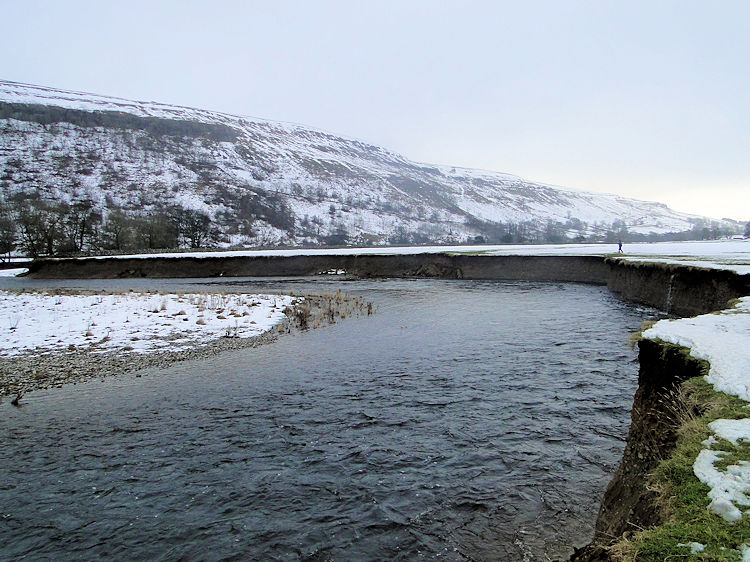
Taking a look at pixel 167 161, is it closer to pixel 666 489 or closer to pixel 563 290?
pixel 563 290

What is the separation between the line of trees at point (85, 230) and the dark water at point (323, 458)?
3341 inches

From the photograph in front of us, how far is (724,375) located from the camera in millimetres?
6609

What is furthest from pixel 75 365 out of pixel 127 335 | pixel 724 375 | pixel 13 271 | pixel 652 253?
pixel 13 271

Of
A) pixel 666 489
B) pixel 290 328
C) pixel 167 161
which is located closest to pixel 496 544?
pixel 666 489

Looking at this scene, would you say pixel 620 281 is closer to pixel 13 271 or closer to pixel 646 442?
pixel 646 442

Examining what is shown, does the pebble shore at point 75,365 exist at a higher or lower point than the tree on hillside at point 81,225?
lower

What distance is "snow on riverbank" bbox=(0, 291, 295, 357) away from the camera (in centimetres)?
1844

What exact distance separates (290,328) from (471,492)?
16.0 meters

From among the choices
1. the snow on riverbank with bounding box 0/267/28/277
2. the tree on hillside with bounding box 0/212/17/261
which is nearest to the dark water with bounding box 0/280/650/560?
the snow on riverbank with bounding box 0/267/28/277

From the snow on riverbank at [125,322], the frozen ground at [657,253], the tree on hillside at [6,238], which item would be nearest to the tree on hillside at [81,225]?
the tree on hillside at [6,238]

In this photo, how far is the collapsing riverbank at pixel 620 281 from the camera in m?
5.94

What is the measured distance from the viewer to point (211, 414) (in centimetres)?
1126

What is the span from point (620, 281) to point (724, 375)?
3191cm

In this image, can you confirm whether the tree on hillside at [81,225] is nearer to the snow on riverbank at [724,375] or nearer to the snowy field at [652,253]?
the snowy field at [652,253]
